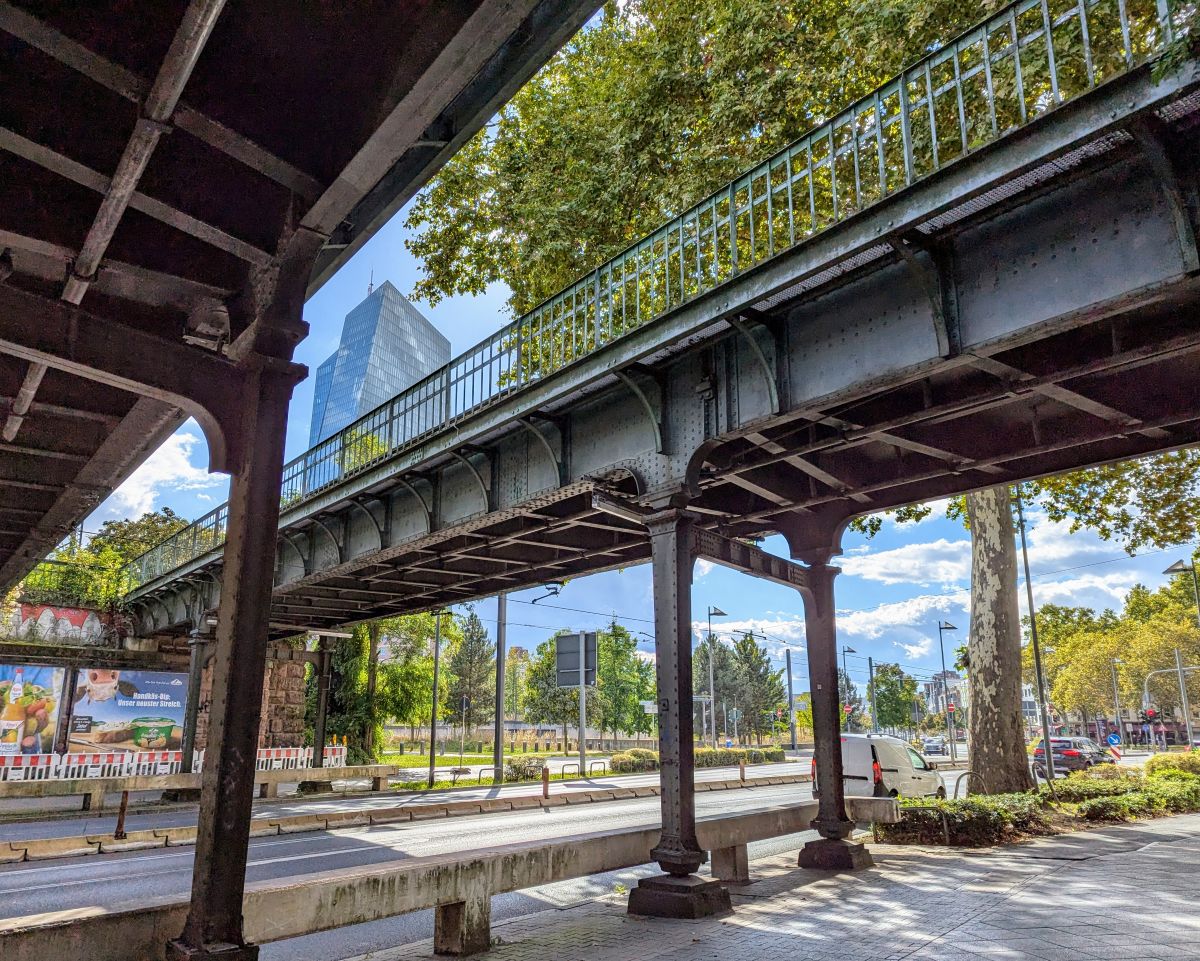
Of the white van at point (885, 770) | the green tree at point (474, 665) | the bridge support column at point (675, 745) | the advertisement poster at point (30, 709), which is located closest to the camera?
the bridge support column at point (675, 745)

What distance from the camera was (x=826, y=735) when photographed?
1115cm

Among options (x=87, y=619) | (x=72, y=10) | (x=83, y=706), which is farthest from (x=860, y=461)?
(x=87, y=619)

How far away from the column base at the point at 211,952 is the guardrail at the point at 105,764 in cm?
1698

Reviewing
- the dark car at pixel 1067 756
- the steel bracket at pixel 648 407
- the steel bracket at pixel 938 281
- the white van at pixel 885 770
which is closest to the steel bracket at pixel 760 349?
the steel bracket at pixel 648 407

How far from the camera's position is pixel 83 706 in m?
27.5

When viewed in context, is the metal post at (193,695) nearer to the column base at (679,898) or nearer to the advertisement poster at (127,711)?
the advertisement poster at (127,711)

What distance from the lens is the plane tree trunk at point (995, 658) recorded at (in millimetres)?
16703

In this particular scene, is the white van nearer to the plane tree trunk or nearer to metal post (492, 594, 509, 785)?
the plane tree trunk

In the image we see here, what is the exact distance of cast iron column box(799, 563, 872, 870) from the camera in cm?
1084

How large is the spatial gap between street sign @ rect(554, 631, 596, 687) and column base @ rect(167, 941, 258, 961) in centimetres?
2196

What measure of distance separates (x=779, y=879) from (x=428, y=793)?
18.0m

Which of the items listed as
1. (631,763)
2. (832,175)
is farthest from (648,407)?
(631,763)

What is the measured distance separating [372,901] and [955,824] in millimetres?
10408

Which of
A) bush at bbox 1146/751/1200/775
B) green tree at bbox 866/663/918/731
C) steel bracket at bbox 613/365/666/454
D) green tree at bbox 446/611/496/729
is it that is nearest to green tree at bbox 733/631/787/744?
green tree at bbox 866/663/918/731
